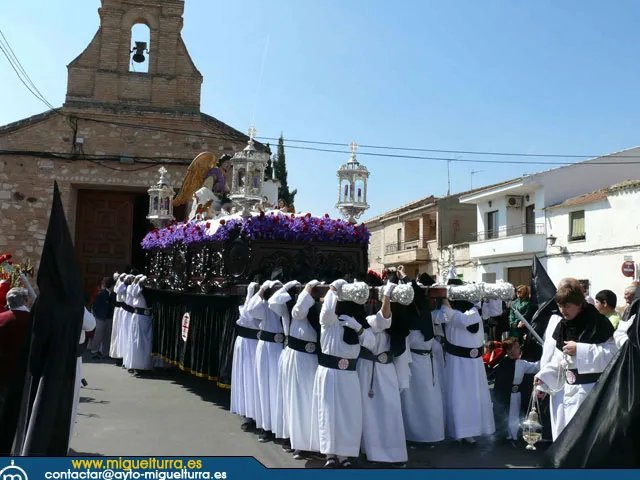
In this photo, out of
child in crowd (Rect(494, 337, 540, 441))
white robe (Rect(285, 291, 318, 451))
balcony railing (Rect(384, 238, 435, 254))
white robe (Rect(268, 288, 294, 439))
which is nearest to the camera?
white robe (Rect(285, 291, 318, 451))

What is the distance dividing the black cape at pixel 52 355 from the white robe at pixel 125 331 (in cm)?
605

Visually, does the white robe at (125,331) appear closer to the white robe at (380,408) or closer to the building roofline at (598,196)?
the white robe at (380,408)

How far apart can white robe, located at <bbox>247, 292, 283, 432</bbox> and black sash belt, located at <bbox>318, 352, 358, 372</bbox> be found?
3.85ft

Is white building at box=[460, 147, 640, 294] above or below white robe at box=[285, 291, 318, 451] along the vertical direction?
above

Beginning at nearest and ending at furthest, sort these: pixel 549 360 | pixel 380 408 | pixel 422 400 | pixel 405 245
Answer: pixel 549 360, pixel 380 408, pixel 422 400, pixel 405 245

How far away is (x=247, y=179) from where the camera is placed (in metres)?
8.30

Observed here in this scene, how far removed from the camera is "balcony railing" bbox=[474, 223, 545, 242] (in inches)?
1009

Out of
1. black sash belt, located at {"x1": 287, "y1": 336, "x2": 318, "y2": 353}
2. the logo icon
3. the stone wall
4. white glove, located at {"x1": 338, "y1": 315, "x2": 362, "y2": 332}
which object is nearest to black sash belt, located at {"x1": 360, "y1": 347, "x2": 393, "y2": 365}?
white glove, located at {"x1": 338, "y1": 315, "x2": 362, "y2": 332}

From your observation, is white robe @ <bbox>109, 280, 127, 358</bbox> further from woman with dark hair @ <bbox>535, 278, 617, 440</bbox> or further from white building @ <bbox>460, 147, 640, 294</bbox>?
white building @ <bbox>460, 147, 640, 294</bbox>

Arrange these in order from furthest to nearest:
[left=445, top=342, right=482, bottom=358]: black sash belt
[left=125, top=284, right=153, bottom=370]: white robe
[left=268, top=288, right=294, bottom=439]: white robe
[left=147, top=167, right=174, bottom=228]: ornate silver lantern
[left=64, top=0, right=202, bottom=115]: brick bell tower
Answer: [left=64, top=0, right=202, bottom=115]: brick bell tower < [left=147, top=167, right=174, bottom=228]: ornate silver lantern < [left=125, top=284, right=153, bottom=370]: white robe < [left=445, top=342, right=482, bottom=358]: black sash belt < [left=268, top=288, right=294, bottom=439]: white robe

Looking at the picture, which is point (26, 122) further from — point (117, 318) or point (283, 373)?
point (283, 373)

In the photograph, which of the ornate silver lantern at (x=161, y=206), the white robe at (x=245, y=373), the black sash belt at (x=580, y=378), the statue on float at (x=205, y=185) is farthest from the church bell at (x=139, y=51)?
the black sash belt at (x=580, y=378)

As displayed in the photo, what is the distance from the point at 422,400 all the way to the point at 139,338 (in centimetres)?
595

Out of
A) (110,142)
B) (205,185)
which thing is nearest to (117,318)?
(205,185)
